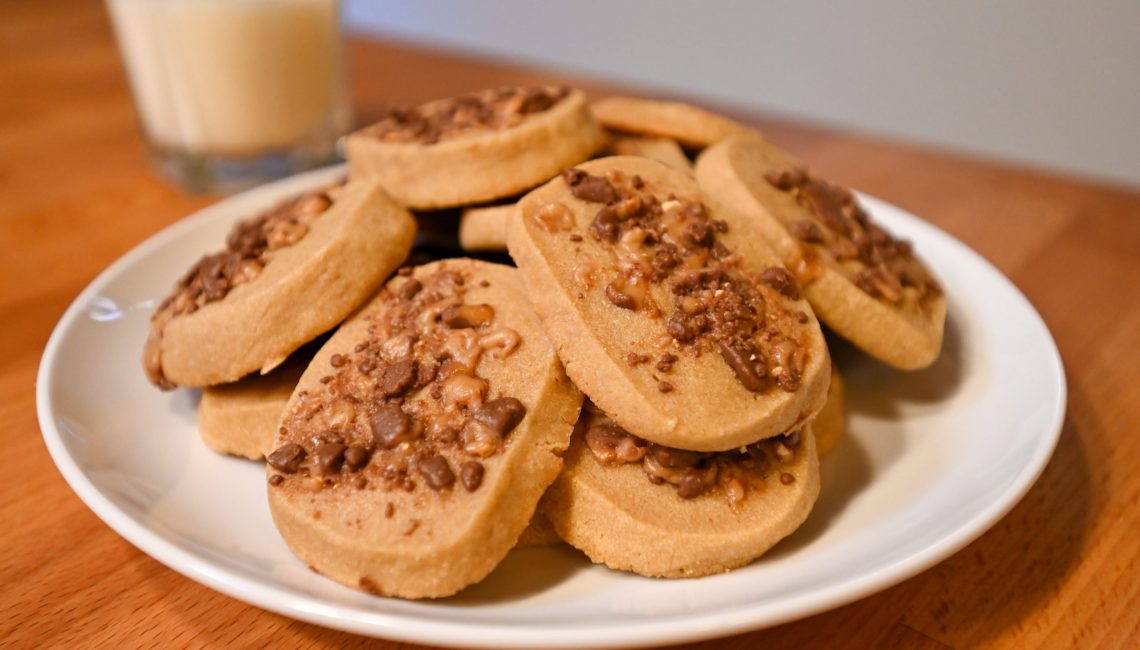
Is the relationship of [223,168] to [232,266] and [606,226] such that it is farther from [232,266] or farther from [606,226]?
[606,226]

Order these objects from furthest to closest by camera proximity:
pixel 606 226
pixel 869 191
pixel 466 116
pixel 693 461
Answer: pixel 869 191 → pixel 466 116 → pixel 606 226 → pixel 693 461

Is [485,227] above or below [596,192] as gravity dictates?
below

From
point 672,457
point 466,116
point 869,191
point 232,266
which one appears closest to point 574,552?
point 672,457

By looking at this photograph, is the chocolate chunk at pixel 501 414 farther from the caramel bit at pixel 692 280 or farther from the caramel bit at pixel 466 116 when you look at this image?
the caramel bit at pixel 466 116

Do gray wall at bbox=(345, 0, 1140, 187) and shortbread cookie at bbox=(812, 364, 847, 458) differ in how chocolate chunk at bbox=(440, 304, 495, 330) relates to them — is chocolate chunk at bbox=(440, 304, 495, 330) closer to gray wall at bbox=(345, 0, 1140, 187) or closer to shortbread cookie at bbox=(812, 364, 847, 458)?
shortbread cookie at bbox=(812, 364, 847, 458)

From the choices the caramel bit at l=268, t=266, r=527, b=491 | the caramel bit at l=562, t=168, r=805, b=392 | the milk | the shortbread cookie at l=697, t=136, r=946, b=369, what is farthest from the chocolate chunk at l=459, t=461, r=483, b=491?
the milk
